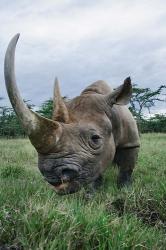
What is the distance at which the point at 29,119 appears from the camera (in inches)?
186

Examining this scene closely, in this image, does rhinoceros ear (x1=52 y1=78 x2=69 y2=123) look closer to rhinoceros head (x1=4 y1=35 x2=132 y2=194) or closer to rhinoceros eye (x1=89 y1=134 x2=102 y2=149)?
rhinoceros head (x1=4 y1=35 x2=132 y2=194)

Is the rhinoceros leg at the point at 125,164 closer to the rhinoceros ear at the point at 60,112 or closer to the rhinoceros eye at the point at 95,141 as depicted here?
the rhinoceros eye at the point at 95,141

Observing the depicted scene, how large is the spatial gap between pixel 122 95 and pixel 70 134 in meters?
1.17

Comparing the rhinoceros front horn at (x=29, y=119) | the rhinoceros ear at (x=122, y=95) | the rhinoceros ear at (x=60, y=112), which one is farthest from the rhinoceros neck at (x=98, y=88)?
the rhinoceros front horn at (x=29, y=119)

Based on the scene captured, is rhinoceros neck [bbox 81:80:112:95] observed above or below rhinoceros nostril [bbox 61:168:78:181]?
above

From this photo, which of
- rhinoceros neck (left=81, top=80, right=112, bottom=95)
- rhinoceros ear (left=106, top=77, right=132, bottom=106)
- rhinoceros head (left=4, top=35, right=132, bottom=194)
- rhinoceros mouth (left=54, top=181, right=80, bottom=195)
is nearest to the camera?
rhinoceros head (left=4, top=35, right=132, bottom=194)

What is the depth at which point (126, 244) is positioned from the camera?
3.30m

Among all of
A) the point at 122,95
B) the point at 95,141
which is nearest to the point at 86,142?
the point at 95,141

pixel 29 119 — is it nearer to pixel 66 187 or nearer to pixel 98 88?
pixel 66 187

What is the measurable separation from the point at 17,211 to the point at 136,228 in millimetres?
837

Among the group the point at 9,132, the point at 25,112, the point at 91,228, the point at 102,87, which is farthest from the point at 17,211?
the point at 9,132

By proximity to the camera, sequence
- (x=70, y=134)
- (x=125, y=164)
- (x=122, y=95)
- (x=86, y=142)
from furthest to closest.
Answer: (x=125, y=164) → (x=122, y=95) → (x=86, y=142) → (x=70, y=134)

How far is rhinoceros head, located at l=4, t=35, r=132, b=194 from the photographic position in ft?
15.5

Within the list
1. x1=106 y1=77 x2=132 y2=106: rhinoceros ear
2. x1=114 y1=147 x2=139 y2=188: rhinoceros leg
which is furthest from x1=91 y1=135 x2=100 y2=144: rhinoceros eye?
x1=114 y1=147 x2=139 y2=188: rhinoceros leg
